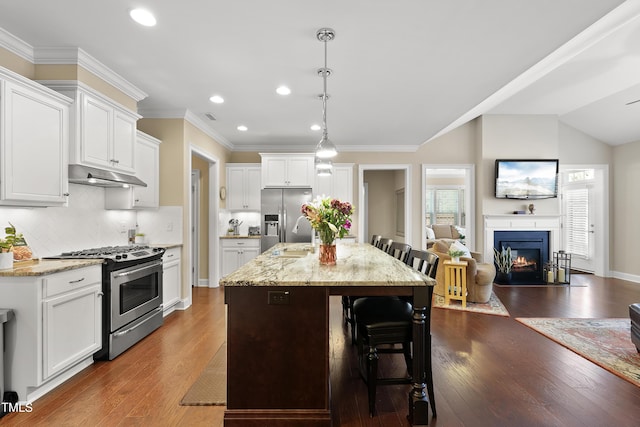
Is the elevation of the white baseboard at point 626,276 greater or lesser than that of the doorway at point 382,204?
lesser

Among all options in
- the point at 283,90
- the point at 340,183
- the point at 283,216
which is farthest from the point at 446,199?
the point at 283,90

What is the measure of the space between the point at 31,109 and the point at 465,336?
172 inches

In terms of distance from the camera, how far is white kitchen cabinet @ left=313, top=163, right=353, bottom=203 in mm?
6343

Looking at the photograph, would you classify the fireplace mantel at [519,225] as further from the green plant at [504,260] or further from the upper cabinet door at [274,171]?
the upper cabinet door at [274,171]

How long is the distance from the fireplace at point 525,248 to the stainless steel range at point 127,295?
19.5 ft

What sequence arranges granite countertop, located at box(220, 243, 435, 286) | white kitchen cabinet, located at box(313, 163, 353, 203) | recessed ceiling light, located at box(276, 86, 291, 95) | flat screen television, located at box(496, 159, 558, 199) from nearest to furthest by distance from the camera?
granite countertop, located at box(220, 243, 435, 286), recessed ceiling light, located at box(276, 86, 291, 95), flat screen television, located at box(496, 159, 558, 199), white kitchen cabinet, located at box(313, 163, 353, 203)

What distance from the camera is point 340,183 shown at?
6.43m

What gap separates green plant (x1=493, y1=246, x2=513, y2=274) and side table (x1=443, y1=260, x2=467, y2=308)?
209cm

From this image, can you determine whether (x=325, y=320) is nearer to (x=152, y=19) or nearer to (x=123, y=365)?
(x=123, y=365)

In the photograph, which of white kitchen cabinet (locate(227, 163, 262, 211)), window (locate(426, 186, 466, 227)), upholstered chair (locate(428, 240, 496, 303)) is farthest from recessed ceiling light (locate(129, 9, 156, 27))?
window (locate(426, 186, 466, 227))

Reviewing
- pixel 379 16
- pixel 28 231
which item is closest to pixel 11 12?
pixel 28 231

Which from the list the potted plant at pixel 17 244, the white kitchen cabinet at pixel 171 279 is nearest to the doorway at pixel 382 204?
the white kitchen cabinet at pixel 171 279

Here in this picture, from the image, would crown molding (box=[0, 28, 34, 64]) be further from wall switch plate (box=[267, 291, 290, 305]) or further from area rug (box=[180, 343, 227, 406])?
area rug (box=[180, 343, 227, 406])

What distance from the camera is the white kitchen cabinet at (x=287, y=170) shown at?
5977 millimetres
